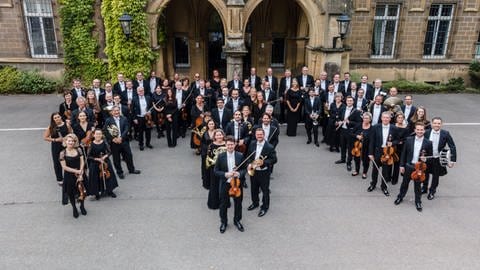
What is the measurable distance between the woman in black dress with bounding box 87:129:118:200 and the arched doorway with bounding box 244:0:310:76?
38.5 feet

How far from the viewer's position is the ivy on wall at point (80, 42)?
1587cm

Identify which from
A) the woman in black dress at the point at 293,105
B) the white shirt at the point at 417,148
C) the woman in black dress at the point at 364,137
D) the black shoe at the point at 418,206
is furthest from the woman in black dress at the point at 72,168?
the woman in black dress at the point at 293,105

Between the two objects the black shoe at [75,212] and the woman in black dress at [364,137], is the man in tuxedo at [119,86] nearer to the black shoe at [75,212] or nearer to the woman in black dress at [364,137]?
the black shoe at [75,212]

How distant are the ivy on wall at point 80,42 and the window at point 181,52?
345 centimetres

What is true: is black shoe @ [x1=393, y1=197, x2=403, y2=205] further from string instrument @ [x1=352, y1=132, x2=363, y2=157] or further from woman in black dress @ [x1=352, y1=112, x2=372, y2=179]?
string instrument @ [x1=352, y1=132, x2=363, y2=157]

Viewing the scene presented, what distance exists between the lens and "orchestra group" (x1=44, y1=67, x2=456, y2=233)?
7215 mm

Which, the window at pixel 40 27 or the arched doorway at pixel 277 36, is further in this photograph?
the arched doorway at pixel 277 36

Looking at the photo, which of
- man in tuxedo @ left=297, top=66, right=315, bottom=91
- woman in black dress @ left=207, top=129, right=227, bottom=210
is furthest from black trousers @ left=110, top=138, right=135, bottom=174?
man in tuxedo @ left=297, top=66, right=315, bottom=91

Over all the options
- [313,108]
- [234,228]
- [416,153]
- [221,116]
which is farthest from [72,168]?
[313,108]

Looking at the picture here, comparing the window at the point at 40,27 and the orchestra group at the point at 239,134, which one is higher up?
the window at the point at 40,27

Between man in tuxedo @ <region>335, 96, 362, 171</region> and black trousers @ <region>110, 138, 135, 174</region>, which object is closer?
black trousers @ <region>110, 138, 135, 174</region>

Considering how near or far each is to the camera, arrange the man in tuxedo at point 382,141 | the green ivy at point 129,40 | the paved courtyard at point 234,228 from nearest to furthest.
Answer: the paved courtyard at point 234,228 < the man in tuxedo at point 382,141 < the green ivy at point 129,40

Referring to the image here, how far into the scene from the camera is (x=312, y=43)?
15.0 metres

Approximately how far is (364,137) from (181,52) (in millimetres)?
11874
